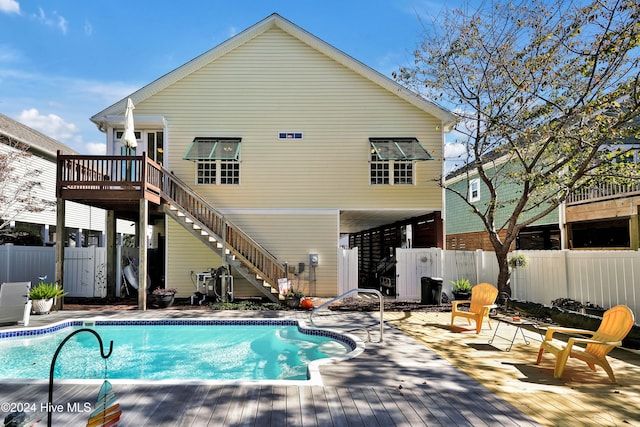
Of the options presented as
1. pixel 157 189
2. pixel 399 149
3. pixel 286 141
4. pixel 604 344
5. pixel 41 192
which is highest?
pixel 286 141

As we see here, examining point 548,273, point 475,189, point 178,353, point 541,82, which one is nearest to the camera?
point 178,353

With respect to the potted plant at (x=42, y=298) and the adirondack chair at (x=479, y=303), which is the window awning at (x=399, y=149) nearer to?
the adirondack chair at (x=479, y=303)

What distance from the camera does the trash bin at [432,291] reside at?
12.1 m

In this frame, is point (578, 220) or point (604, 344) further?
point (578, 220)

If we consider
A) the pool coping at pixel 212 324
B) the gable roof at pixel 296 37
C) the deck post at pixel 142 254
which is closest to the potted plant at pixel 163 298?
the deck post at pixel 142 254

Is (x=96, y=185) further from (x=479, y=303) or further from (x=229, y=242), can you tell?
(x=479, y=303)

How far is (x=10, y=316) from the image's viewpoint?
895 cm

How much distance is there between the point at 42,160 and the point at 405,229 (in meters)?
16.9

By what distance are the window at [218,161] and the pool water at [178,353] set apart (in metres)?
5.95

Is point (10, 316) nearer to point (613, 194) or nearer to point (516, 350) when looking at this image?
point (516, 350)

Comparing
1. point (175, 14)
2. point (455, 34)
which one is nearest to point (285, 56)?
point (175, 14)

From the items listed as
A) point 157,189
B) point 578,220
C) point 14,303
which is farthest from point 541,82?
point 14,303

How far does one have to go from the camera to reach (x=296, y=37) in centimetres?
1445

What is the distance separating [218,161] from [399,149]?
243 inches
